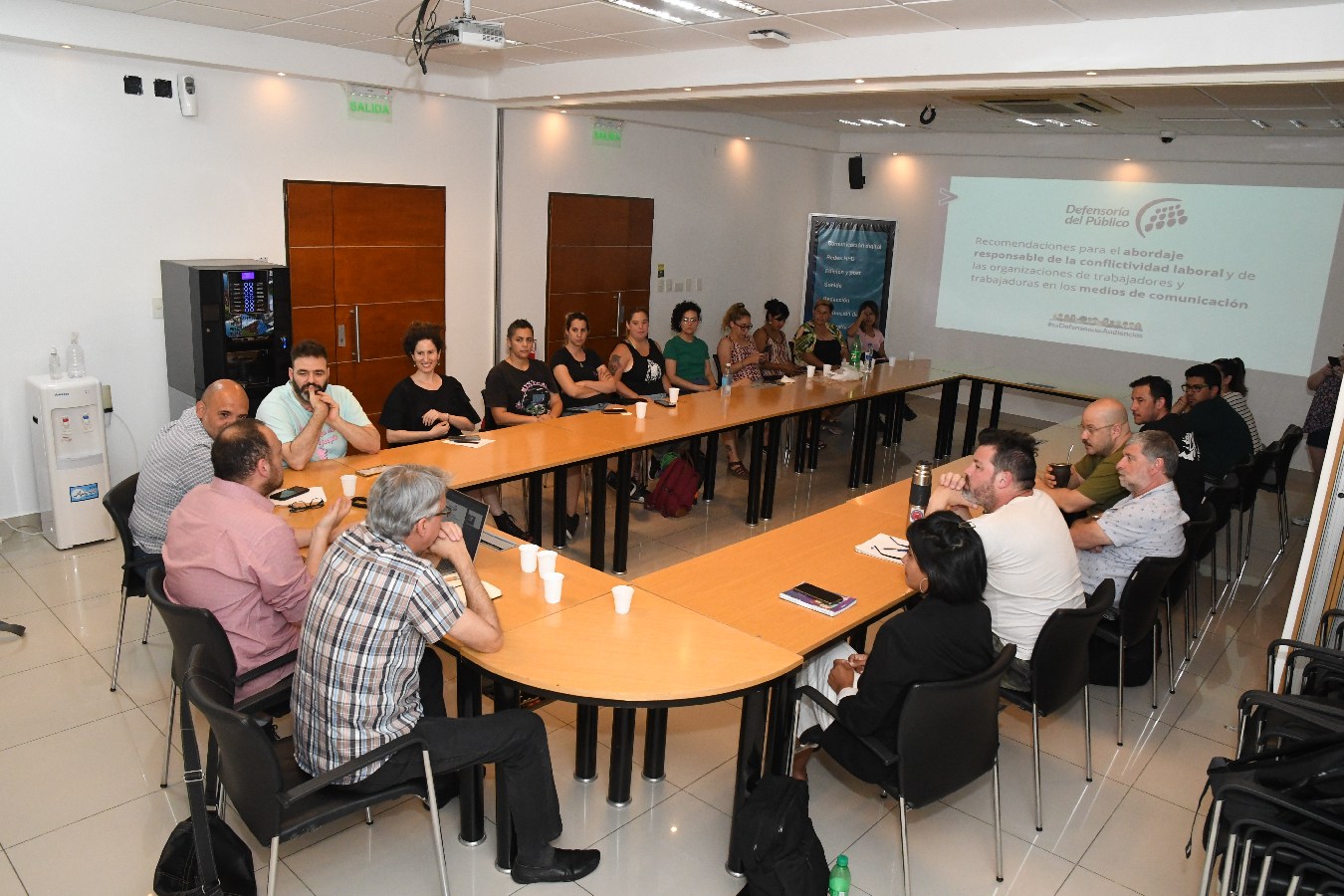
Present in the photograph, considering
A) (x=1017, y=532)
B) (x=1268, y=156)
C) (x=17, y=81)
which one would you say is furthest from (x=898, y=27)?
(x=1268, y=156)

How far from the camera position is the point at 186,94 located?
577cm

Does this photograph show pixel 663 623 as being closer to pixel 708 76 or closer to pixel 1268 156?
pixel 708 76

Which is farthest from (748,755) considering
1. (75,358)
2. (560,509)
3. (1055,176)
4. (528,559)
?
(1055,176)

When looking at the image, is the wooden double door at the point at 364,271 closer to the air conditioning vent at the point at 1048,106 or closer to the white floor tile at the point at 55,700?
the white floor tile at the point at 55,700

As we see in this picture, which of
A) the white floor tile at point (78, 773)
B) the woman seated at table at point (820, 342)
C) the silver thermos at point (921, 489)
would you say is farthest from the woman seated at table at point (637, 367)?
the white floor tile at point (78, 773)

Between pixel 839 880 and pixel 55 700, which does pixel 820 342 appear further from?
pixel 55 700

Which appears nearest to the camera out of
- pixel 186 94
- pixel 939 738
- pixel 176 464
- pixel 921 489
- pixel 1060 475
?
pixel 939 738

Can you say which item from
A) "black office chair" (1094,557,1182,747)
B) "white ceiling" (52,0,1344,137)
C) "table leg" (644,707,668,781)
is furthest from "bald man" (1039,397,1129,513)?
"table leg" (644,707,668,781)

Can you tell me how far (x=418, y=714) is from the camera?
2.70m

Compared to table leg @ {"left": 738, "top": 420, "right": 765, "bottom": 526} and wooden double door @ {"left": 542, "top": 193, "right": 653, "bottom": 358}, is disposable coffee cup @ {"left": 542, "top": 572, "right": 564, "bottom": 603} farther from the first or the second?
wooden double door @ {"left": 542, "top": 193, "right": 653, "bottom": 358}

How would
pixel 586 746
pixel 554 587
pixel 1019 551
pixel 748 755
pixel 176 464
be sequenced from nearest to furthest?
pixel 748 755 → pixel 554 587 → pixel 1019 551 → pixel 586 746 → pixel 176 464

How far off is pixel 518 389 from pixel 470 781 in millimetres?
3231

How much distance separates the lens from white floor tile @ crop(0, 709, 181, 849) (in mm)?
3109

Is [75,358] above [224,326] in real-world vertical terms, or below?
below
